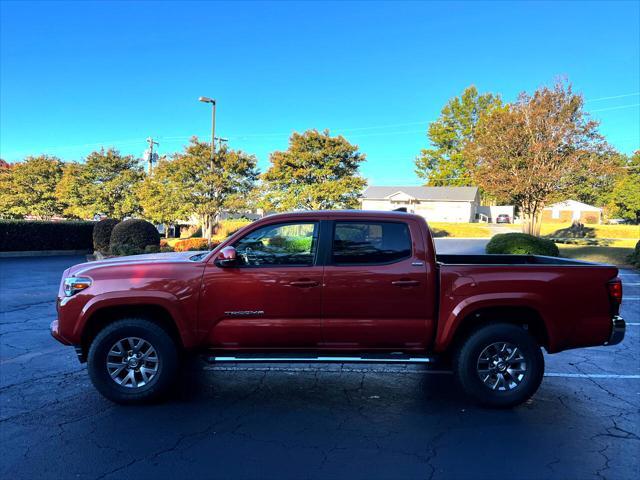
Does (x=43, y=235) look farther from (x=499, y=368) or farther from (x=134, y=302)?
(x=499, y=368)

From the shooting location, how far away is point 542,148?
22.4 m

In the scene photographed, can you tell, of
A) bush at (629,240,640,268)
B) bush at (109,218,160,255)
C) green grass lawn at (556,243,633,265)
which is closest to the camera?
bush at (629,240,640,268)

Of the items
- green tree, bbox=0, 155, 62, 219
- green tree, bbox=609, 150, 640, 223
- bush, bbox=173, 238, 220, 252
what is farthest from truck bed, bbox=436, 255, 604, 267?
green tree, bbox=609, 150, 640, 223

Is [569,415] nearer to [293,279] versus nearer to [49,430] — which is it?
[293,279]

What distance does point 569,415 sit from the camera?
422 cm

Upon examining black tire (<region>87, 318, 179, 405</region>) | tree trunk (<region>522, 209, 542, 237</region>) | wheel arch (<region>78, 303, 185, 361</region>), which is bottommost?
black tire (<region>87, 318, 179, 405</region>)

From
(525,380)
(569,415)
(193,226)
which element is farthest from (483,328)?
(193,226)

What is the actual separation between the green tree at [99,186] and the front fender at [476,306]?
27.7 m

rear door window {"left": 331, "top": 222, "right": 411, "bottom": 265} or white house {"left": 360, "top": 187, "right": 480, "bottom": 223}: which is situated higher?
white house {"left": 360, "top": 187, "right": 480, "bottom": 223}

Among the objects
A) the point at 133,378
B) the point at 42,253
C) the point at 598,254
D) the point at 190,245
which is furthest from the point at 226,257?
the point at 42,253

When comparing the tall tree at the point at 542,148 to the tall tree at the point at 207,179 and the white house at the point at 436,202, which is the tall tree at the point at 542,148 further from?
the white house at the point at 436,202

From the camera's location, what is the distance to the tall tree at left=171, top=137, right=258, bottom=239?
23484 millimetres

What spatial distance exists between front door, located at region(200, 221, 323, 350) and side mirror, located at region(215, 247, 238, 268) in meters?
0.05

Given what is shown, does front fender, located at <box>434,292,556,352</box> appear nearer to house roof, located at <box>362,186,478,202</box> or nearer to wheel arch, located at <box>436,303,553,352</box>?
wheel arch, located at <box>436,303,553,352</box>
